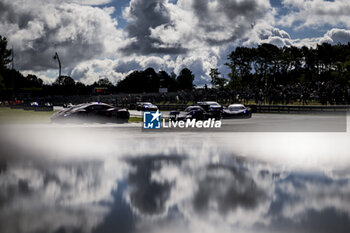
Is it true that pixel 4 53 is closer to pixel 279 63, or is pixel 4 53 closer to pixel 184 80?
pixel 279 63

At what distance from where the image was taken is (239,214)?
5.72m

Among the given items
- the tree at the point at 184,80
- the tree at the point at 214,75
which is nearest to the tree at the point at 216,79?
the tree at the point at 214,75

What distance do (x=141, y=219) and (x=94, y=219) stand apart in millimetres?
609

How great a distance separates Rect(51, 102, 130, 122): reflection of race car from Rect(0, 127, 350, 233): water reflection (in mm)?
14591

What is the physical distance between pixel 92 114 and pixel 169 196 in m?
19.3

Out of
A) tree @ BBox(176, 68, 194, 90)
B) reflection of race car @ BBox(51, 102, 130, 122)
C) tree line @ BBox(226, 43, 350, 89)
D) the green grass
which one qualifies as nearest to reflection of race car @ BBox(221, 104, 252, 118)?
reflection of race car @ BBox(51, 102, 130, 122)

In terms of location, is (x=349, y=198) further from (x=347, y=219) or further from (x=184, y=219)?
(x=184, y=219)

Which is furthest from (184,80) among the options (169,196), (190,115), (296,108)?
(169,196)

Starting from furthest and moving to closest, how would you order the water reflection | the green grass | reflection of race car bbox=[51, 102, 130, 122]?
the green grass < reflection of race car bbox=[51, 102, 130, 122] < the water reflection

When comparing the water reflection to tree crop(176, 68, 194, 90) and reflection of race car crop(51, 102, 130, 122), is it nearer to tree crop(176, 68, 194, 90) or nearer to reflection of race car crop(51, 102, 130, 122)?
reflection of race car crop(51, 102, 130, 122)

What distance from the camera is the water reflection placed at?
527cm

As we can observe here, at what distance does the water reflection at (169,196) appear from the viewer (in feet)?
17.3

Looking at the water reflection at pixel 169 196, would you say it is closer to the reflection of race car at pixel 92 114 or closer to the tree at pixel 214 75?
the reflection of race car at pixel 92 114

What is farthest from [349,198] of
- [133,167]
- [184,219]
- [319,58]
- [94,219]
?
[319,58]
